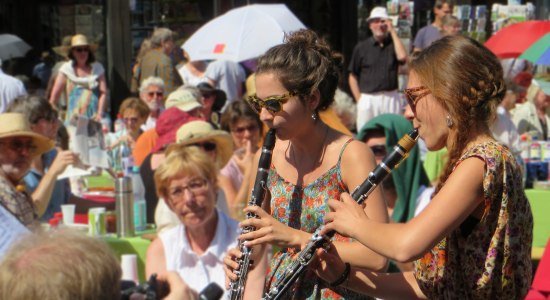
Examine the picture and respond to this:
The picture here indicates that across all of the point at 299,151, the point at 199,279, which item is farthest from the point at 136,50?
the point at 299,151

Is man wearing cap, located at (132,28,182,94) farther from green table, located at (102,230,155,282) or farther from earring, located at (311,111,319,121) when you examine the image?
earring, located at (311,111,319,121)

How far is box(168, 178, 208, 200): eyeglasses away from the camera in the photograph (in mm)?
4781

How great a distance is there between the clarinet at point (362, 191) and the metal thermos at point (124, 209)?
3032 millimetres

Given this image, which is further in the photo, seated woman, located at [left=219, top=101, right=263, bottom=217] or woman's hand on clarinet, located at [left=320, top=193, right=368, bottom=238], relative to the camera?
seated woman, located at [left=219, top=101, right=263, bottom=217]

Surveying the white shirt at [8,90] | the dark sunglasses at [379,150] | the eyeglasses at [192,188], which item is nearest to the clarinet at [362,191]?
the eyeglasses at [192,188]

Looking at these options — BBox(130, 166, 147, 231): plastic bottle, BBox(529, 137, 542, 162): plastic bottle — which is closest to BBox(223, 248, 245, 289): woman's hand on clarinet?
BBox(130, 166, 147, 231): plastic bottle

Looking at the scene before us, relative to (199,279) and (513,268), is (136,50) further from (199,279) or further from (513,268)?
(513,268)

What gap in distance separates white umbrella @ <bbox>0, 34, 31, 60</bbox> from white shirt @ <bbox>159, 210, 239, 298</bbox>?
896 centimetres

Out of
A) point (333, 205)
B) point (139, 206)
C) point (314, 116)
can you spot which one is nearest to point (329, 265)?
point (333, 205)

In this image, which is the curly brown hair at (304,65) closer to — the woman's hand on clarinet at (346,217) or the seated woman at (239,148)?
the woman's hand on clarinet at (346,217)

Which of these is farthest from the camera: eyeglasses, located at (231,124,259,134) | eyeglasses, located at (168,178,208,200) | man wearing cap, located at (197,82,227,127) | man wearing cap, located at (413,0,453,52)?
man wearing cap, located at (413,0,453,52)

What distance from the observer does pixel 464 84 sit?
7.98ft

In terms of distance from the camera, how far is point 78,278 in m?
1.79

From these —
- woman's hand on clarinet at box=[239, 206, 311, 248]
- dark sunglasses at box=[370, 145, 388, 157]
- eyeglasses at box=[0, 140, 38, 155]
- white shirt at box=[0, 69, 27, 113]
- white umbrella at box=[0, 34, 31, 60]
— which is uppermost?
woman's hand on clarinet at box=[239, 206, 311, 248]
